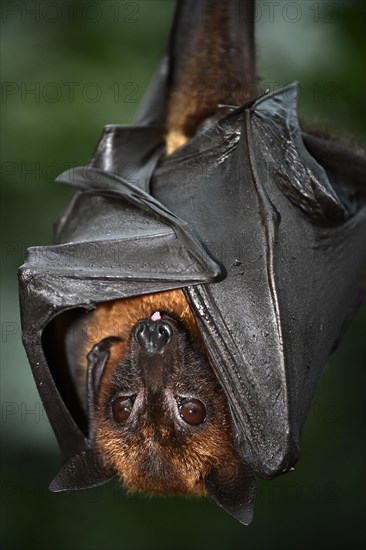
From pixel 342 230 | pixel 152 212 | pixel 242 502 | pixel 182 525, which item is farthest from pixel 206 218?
pixel 182 525

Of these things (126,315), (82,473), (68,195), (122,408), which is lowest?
(82,473)

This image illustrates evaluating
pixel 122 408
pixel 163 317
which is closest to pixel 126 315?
pixel 163 317

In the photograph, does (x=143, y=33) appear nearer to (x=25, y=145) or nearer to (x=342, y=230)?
(x=25, y=145)

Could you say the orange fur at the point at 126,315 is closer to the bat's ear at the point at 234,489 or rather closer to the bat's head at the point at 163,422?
the bat's head at the point at 163,422

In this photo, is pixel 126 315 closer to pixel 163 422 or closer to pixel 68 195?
pixel 163 422

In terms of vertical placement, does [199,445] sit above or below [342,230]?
below

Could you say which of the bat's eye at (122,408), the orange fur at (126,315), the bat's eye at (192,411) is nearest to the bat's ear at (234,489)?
the bat's eye at (192,411)
